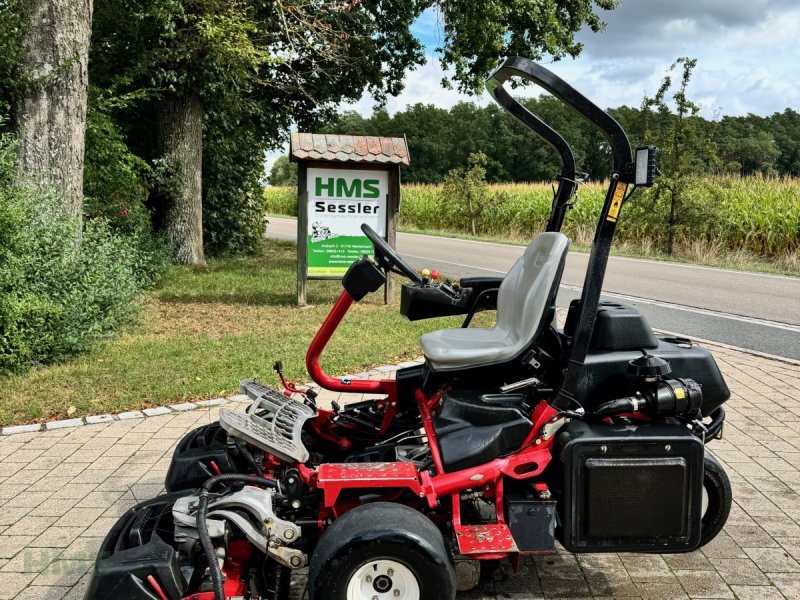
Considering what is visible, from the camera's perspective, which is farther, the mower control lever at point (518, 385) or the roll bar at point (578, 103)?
the mower control lever at point (518, 385)

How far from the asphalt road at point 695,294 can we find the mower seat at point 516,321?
524cm

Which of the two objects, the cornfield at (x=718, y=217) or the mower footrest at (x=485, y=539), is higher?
the cornfield at (x=718, y=217)

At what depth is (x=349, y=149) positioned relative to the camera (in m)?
9.59

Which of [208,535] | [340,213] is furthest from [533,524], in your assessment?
[340,213]

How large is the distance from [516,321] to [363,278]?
0.75 m

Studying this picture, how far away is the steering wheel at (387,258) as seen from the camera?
3.66m

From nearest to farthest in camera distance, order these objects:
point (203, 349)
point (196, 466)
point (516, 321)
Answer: point (196, 466), point (516, 321), point (203, 349)

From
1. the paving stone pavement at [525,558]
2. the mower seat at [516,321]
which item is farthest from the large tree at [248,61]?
the mower seat at [516,321]

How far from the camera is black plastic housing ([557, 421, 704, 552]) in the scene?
2768mm

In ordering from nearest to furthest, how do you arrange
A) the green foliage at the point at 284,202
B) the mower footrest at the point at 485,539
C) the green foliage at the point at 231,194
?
the mower footrest at the point at 485,539, the green foliage at the point at 231,194, the green foliage at the point at 284,202

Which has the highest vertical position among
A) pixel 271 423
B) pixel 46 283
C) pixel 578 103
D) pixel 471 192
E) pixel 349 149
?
pixel 471 192

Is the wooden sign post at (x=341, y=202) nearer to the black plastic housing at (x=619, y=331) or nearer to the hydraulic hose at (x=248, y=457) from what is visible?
the hydraulic hose at (x=248, y=457)

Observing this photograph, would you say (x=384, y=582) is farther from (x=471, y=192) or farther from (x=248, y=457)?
(x=471, y=192)

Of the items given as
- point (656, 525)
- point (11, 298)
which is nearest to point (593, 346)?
point (656, 525)
